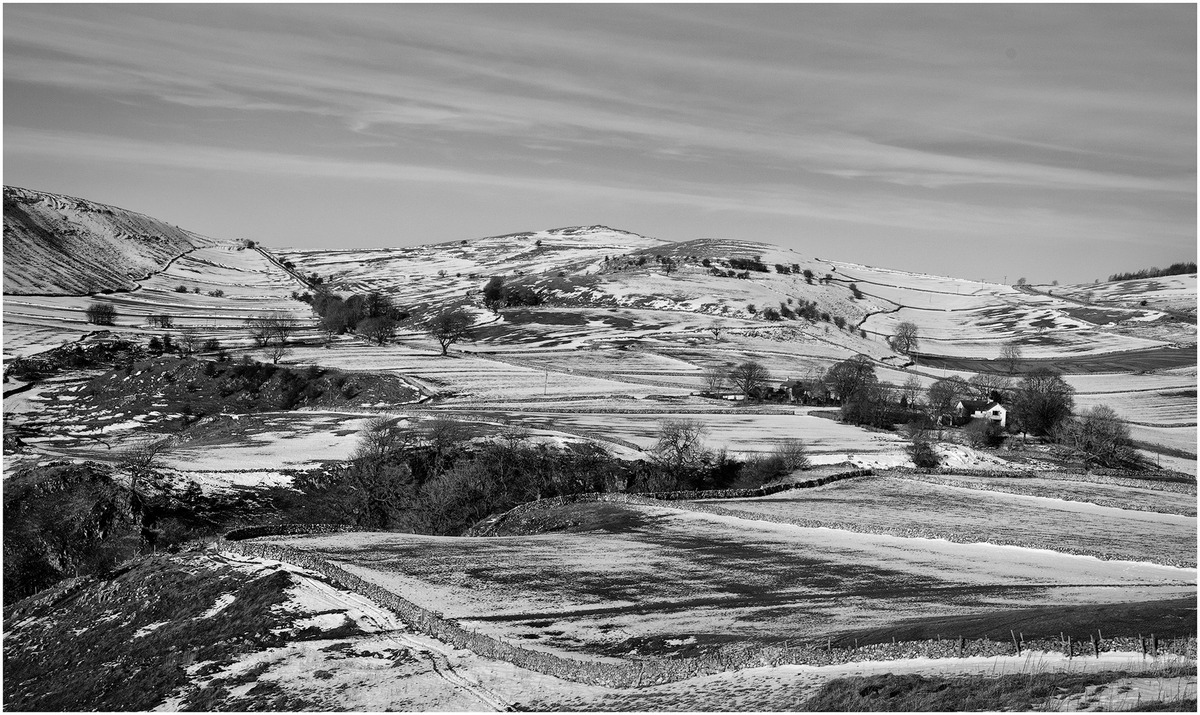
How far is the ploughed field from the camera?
1191 inches

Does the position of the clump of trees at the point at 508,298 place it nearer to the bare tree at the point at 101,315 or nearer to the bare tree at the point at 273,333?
the bare tree at the point at 273,333

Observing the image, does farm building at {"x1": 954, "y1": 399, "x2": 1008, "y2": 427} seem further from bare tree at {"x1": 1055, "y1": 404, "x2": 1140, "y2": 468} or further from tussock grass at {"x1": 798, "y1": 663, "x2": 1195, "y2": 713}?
tussock grass at {"x1": 798, "y1": 663, "x2": 1195, "y2": 713}

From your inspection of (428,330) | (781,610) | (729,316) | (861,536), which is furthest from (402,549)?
(729,316)

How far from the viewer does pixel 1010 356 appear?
149125 millimetres

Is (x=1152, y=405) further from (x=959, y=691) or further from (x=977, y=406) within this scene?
(x=959, y=691)

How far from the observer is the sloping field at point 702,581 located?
1249 inches

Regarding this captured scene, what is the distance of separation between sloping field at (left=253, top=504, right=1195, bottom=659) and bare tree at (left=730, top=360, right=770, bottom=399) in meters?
55.1

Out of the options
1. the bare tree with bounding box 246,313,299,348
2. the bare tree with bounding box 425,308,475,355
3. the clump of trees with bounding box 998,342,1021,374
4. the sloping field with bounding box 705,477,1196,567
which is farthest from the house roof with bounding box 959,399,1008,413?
the bare tree with bounding box 246,313,299,348

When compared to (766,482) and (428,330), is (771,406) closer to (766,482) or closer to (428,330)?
(766,482)

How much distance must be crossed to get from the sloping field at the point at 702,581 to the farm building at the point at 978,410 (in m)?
53.0

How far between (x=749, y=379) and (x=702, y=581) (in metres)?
69.5

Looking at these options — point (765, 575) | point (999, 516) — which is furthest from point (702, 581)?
point (999, 516)

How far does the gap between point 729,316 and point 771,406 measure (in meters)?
70.4

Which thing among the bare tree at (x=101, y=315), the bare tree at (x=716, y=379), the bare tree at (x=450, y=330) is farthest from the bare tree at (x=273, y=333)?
the bare tree at (x=716, y=379)
